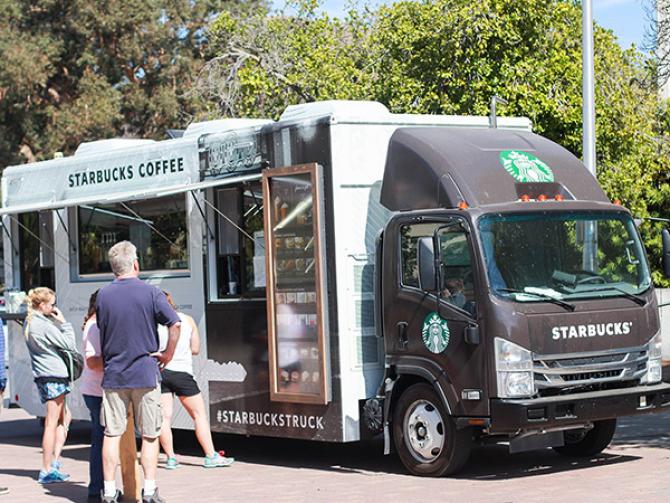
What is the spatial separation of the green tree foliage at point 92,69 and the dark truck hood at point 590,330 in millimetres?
27755

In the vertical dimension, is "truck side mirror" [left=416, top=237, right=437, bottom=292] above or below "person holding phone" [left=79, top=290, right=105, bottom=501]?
above

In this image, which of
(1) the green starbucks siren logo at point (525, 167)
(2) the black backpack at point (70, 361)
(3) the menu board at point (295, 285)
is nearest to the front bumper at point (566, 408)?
(3) the menu board at point (295, 285)

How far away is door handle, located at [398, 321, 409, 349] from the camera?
35.8 feet

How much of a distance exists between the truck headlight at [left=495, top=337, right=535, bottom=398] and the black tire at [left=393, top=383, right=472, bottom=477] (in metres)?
0.64

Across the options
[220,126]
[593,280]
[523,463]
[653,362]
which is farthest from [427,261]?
[220,126]

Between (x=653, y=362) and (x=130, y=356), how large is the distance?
4.46m

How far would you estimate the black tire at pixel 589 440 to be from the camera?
11.5 meters

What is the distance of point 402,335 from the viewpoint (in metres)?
10.9

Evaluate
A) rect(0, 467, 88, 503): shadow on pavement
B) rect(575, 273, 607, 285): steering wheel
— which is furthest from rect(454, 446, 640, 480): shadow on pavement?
rect(0, 467, 88, 503): shadow on pavement

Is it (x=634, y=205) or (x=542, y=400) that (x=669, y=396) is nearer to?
(x=542, y=400)

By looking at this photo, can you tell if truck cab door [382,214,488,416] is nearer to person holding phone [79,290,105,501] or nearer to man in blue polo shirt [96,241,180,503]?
man in blue polo shirt [96,241,180,503]

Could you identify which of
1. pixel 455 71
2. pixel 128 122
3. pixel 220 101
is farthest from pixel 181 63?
pixel 455 71

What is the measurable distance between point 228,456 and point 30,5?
29554 millimetres

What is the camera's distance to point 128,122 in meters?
41.0
